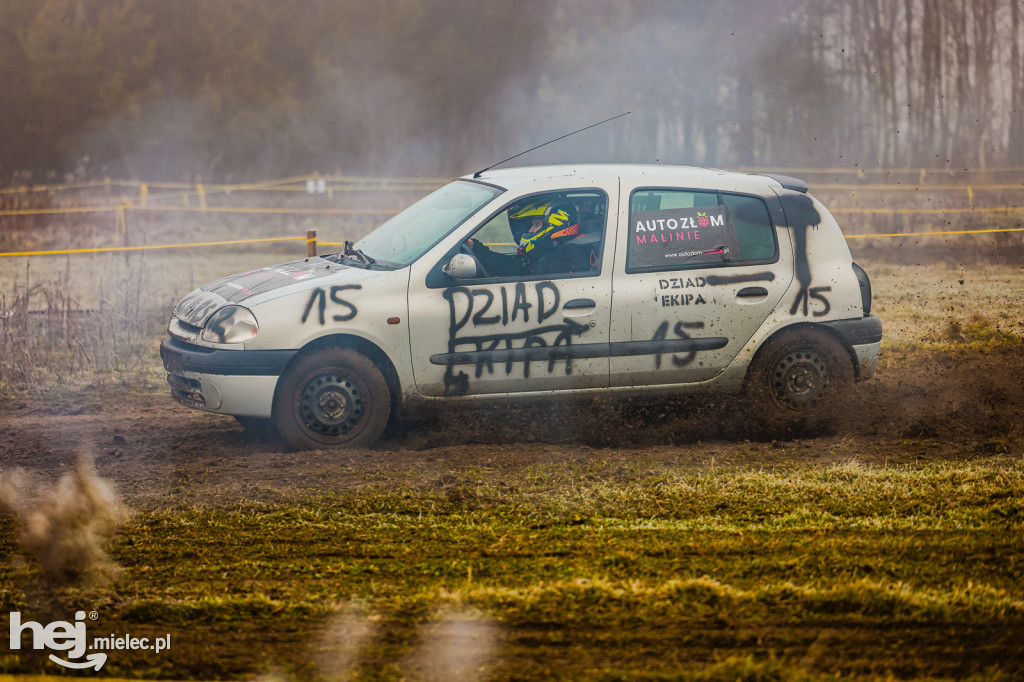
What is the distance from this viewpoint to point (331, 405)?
5770 mm

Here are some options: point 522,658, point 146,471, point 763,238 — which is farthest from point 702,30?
point 522,658

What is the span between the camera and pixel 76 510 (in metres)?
4.80

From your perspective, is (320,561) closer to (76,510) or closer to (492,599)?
(492,599)

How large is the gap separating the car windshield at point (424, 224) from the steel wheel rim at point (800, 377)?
7.08 ft

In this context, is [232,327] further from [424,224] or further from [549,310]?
[549,310]

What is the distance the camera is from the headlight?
18.6 feet

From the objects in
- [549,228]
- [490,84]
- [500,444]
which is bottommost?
[500,444]

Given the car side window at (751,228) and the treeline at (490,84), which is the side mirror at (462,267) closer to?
the car side window at (751,228)

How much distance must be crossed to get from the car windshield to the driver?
0.73 ft

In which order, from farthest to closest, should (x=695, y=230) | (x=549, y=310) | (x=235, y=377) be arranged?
(x=695, y=230) < (x=549, y=310) < (x=235, y=377)

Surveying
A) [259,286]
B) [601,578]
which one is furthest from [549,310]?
[601,578]

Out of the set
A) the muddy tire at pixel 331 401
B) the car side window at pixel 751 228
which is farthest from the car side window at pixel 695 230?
the muddy tire at pixel 331 401

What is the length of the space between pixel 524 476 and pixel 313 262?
2.25 meters

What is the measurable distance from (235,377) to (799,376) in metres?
3.54
